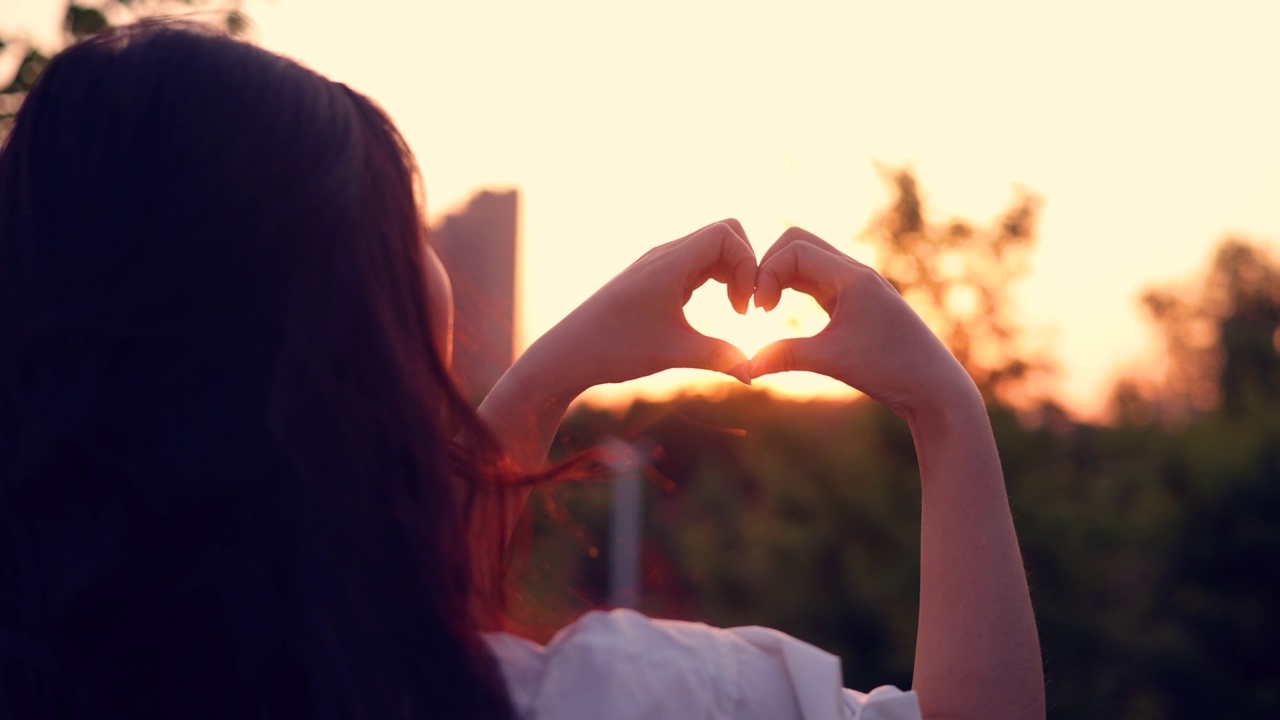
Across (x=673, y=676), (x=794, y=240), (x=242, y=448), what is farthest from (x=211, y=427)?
(x=794, y=240)

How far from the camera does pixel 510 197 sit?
3102mm

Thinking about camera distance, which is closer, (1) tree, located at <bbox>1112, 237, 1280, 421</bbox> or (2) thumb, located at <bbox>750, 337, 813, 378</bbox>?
(2) thumb, located at <bbox>750, 337, 813, 378</bbox>

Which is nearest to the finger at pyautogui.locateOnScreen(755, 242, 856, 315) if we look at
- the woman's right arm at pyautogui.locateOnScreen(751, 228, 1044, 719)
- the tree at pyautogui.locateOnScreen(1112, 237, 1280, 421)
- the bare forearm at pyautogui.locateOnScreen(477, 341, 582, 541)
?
the woman's right arm at pyautogui.locateOnScreen(751, 228, 1044, 719)

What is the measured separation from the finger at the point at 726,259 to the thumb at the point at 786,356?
0.28 ft

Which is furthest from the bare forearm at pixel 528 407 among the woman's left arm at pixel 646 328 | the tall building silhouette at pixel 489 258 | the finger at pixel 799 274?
the tall building silhouette at pixel 489 258

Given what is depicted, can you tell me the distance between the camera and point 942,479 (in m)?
1.18

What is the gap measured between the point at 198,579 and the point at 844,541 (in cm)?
790

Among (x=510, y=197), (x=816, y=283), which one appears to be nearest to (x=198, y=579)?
(x=816, y=283)

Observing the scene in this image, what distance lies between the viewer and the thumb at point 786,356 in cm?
121

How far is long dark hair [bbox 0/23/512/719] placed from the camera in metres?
0.94

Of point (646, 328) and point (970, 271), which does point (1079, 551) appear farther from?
point (646, 328)

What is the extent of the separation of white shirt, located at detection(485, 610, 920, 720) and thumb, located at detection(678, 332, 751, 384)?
33 centimetres

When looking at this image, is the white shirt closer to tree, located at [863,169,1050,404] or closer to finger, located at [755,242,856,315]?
finger, located at [755,242,856,315]

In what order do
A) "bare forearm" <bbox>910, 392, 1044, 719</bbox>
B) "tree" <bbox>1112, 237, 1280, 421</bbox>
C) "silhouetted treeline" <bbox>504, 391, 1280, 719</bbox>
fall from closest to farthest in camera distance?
"bare forearm" <bbox>910, 392, 1044, 719</bbox>, "silhouetted treeline" <bbox>504, 391, 1280, 719</bbox>, "tree" <bbox>1112, 237, 1280, 421</bbox>
